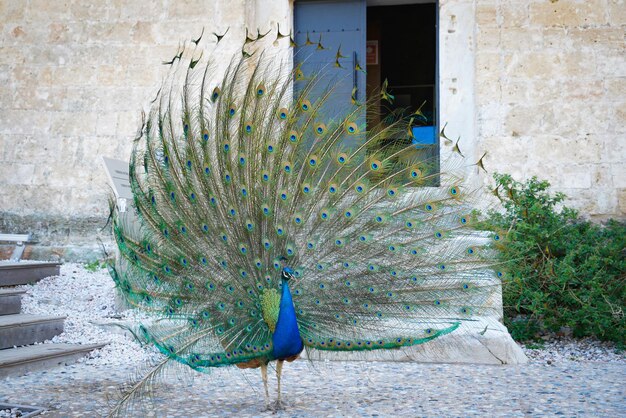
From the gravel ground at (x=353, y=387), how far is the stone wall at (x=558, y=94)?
1.97m

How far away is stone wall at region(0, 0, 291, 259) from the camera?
26.9ft

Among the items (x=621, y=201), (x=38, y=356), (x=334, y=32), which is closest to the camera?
(x=38, y=356)

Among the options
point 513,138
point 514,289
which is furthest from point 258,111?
point 513,138

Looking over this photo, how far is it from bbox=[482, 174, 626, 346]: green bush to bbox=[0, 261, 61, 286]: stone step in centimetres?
405

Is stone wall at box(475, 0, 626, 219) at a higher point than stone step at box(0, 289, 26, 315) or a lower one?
higher

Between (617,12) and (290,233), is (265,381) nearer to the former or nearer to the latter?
(290,233)

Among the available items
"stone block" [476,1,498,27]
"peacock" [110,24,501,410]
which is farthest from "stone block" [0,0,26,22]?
"peacock" [110,24,501,410]

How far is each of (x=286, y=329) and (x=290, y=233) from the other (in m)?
0.51

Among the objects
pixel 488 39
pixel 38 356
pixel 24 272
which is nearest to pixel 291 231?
pixel 38 356

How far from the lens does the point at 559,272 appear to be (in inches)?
245

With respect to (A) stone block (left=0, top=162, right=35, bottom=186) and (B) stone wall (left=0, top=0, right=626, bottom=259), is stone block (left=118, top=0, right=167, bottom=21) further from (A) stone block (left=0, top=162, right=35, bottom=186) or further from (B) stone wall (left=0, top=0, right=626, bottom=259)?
(A) stone block (left=0, top=162, right=35, bottom=186)

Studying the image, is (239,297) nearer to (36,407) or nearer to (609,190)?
(36,407)

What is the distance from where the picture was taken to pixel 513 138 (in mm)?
7531

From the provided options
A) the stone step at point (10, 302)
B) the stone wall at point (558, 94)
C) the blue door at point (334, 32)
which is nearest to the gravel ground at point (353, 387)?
the stone step at point (10, 302)
